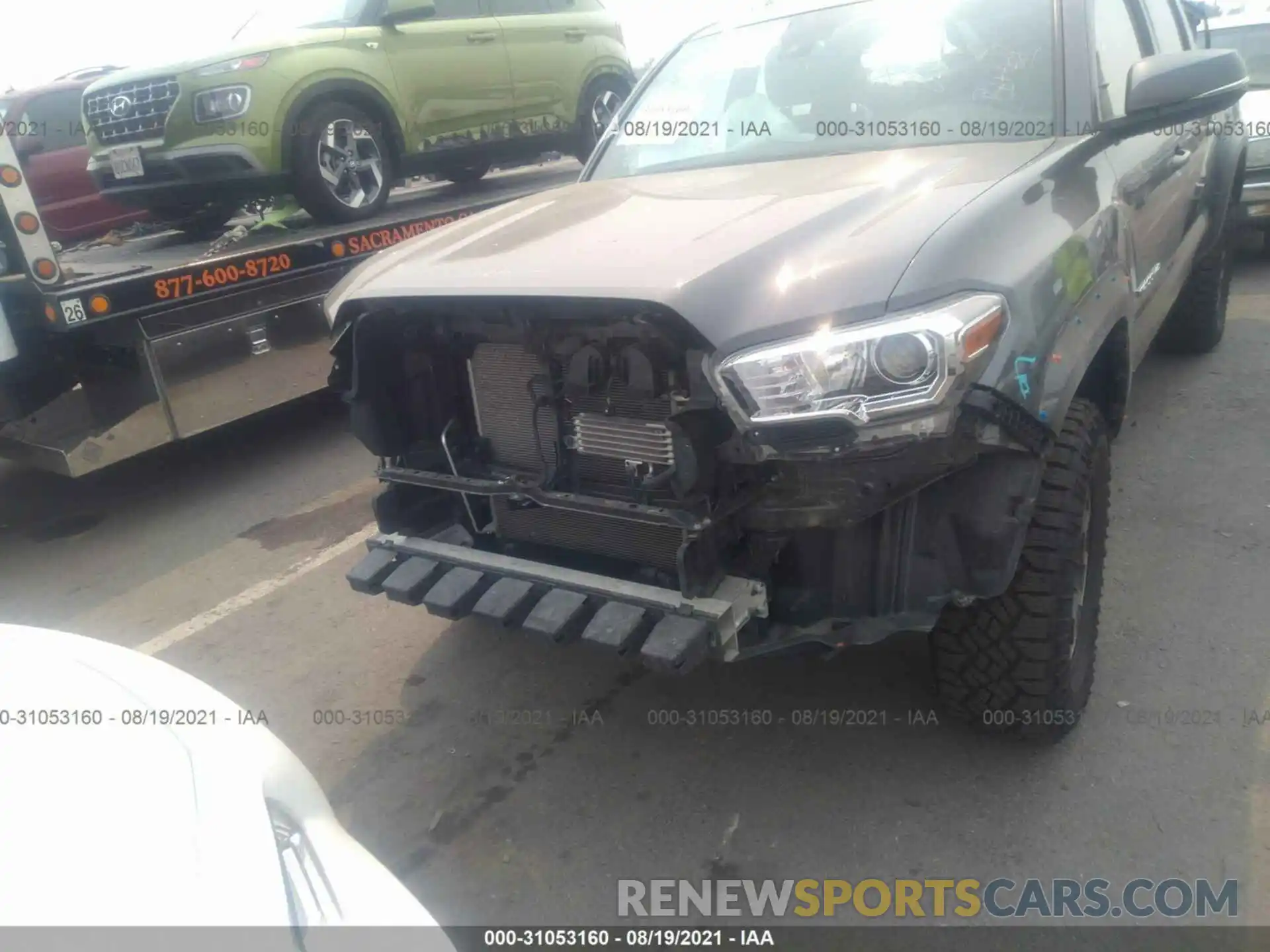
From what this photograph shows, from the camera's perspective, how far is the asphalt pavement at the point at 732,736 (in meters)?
2.37

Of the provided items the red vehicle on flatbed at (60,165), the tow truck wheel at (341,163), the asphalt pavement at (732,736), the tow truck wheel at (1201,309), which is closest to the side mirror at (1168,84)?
the asphalt pavement at (732,736)

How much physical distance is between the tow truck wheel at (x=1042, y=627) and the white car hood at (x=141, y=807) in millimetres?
1496

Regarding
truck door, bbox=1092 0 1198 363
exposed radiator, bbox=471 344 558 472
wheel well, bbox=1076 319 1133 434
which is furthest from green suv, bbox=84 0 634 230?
wheel well, bbox=1076 319 1133 434

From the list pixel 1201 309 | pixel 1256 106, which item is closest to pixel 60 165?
pixel 1201 309

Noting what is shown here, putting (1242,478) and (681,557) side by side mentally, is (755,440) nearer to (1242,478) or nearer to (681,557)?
(681,557)

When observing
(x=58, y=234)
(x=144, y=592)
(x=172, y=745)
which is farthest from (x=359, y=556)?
(x=58, y=234)

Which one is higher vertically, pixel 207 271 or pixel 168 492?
pixel 207 271

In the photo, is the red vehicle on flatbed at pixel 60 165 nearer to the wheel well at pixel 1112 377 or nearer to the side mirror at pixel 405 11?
the side mirror at pixel 405 11

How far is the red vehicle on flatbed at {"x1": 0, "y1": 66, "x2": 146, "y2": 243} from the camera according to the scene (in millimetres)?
8859

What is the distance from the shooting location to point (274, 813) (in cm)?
160

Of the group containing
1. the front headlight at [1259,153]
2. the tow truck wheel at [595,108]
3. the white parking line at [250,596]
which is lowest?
the white parking line at [250,596]

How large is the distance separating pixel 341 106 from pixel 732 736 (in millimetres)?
4762

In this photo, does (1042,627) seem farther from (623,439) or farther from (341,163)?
(341,163)

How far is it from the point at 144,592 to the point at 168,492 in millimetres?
1293
